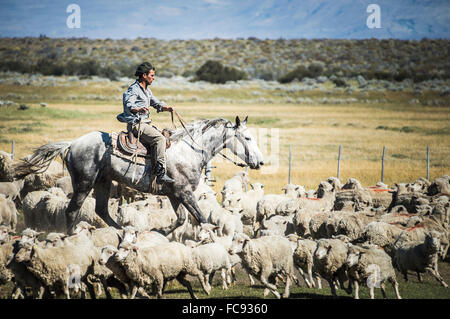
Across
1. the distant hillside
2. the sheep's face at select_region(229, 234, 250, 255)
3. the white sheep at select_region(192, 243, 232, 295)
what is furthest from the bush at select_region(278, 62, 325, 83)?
the sheep's face at select_region(229, 234, 250, 255)

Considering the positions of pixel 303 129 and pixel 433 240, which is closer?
pixel 433 240

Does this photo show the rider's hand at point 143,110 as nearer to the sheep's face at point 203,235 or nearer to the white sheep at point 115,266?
the sheep's face at point 203,235

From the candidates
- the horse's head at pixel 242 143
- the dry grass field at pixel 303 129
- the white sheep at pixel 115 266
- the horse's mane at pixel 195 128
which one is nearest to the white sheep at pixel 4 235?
the white sheep at pixel 115 266

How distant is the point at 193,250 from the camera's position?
32.7 feet

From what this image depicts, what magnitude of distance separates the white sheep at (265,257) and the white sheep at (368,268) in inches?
42.8

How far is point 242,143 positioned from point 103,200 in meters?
3.15

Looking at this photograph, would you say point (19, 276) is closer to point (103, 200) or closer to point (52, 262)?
point (52, 262)

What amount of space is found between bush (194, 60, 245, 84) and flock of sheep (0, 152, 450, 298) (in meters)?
53.9

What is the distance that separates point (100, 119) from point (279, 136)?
12.4 meters

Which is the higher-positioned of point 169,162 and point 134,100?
point 134,100

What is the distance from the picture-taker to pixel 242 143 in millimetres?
12414

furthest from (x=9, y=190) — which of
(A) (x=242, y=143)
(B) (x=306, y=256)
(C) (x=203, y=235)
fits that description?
(B) (x=306, y=256)

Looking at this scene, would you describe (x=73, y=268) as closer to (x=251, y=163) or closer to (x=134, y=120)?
(x=134, y=120)

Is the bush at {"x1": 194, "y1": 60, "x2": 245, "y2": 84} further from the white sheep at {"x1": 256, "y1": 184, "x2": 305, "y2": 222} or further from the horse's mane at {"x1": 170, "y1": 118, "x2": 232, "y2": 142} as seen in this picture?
the horse's mane at {"x1": 170, "y1": 118, "x2": 232, "y2": 142}
